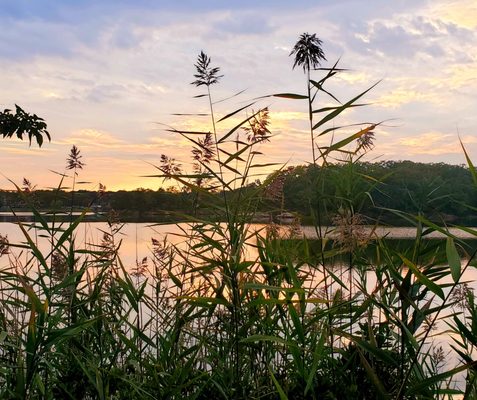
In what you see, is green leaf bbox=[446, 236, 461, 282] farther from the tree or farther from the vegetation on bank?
the tree

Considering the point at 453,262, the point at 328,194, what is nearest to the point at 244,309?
the point at 328,194

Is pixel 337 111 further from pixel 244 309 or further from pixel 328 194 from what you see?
pixel 244 309

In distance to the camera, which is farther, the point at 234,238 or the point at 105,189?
the point at 105,189

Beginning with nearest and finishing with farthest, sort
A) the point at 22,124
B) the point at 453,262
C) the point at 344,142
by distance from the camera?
the point at 453,262 < the point at 344,142 < the point at 22,124

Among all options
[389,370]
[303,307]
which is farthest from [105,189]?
[389,370]

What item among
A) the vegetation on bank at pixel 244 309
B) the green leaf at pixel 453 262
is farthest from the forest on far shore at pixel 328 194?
the green leaf at pixel 453 262

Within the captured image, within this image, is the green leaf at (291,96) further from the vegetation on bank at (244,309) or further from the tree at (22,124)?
the tree at (22,124)

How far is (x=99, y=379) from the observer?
9.85 ft

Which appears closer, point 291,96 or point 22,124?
point 291,96

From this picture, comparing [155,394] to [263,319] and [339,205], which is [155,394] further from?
[339,205]

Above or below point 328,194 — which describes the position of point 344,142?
above

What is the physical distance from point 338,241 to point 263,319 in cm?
62

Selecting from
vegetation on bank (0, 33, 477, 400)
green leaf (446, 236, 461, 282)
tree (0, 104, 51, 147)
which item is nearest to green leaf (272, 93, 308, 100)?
vegetation on bank (0, 33, 477, 400)

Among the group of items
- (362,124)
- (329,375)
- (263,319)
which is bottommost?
(329,375)
